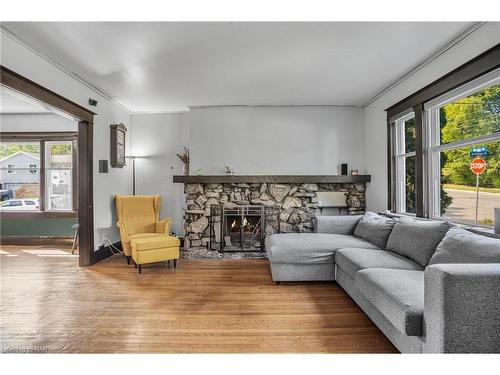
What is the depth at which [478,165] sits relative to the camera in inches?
106

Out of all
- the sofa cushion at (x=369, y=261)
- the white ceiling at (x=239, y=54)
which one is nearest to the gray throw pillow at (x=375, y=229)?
the sofa cushion at (x=369, y=261)

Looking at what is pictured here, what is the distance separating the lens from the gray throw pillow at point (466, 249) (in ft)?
6.00

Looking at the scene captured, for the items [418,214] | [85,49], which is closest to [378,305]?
[418,214]

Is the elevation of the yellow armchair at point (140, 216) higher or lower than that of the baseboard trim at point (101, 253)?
higher

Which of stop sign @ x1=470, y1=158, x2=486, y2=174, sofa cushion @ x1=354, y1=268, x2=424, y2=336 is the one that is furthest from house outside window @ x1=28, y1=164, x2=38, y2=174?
stop sign @ x1=470, y1=158, x2=486, y2=174

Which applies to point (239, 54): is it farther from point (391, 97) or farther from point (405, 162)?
point (405, 162)

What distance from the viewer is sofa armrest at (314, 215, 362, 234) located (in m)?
3.98

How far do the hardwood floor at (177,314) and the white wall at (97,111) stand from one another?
1.00 metres

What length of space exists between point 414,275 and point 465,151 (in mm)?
1566

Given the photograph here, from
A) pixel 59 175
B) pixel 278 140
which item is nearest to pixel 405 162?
pixel 278 140

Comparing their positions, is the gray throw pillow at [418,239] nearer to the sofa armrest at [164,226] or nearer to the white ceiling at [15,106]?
the sofa armrest at [164,226]

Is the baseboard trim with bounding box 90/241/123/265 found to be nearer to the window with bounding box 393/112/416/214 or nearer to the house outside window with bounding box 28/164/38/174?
the house outside window with bounding box 28/164/38/174

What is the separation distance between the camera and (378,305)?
6.34 ft

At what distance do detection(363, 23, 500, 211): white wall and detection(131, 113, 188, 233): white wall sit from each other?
3.40 metres
